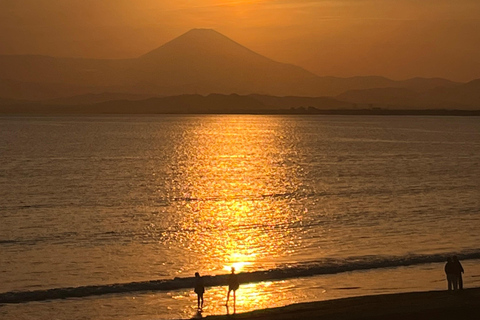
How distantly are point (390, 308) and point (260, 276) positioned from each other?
8.31 m

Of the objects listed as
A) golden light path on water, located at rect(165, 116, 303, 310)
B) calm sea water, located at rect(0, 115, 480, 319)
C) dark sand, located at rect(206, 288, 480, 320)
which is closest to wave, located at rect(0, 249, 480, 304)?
calm sea water, located at rect(0, 115, 480, 319)

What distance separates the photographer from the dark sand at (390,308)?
17.9 m

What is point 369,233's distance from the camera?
36.2 m

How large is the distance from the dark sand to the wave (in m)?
5.27

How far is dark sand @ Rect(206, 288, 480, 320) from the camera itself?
1788 centimetres

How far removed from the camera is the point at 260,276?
26.4 m

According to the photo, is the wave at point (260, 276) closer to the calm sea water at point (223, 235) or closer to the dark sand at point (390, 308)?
the calm sea water at point (223, 235)

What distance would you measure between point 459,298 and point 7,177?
57089 millimetres

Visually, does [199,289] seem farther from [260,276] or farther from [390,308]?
[390,308]

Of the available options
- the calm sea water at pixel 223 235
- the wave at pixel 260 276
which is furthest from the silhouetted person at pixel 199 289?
the wave at pixel 260 276

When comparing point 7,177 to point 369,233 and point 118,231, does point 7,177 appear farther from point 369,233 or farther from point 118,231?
point 369,233

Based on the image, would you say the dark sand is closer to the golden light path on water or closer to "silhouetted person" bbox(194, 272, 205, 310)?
"silhouetted person" bbox(194, 272, 205, 310)

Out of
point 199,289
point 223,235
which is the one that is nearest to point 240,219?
point 223,235

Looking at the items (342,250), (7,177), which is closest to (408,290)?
(342,250)
